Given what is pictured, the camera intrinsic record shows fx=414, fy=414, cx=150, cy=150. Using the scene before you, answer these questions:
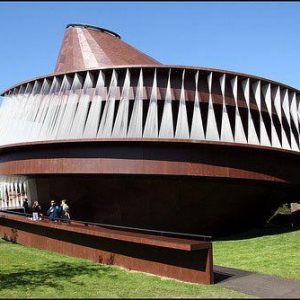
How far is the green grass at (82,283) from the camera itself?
8227 millimetres

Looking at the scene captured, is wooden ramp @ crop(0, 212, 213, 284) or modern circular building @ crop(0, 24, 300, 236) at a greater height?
modern circular building @ crop(0, 24, 300, 236)

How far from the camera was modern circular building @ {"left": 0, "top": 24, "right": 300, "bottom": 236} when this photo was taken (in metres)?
17.6

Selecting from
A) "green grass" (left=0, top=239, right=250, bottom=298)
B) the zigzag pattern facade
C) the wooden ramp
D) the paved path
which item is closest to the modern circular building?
the zigzag pattern facade

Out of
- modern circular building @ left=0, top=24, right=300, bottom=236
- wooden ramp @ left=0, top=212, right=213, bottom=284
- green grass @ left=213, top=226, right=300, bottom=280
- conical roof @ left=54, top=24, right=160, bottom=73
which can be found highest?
conical roof @ left=54, top=24, right=160, bottom=73

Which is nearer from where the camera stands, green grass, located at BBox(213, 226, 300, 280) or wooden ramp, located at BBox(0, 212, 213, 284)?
wooden ramp, located at BBox(0, 212, 213, 284)

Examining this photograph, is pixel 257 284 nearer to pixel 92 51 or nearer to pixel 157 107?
pixel 157 107

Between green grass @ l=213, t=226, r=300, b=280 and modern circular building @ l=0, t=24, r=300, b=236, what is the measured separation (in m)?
1.97

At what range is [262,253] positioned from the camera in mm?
14945

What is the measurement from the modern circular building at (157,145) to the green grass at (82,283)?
5983 millimetres

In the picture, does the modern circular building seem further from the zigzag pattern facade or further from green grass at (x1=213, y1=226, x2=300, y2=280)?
green grass at (x1=213, y1=226, x2=300, y2=280)

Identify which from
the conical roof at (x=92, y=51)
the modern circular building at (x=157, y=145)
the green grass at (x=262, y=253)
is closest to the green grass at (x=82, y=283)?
the green grass at (x=262, y=253)

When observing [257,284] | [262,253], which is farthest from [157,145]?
[257,284]

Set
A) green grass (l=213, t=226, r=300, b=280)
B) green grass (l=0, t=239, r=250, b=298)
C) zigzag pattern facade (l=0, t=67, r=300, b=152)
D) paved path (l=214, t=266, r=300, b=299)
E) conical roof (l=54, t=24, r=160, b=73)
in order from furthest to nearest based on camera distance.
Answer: conical roof (l=54, t=24, r=160, b=73), zigzag pattern facade (l=0, t=67, r=300, b=152), green grass (l=213, t=226, r=300, b=280), paved path (l=214, t=266, r=300, b=299), green grass (l=0, t=239, r=250, b=298)

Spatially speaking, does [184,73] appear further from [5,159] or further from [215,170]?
[5,159]
